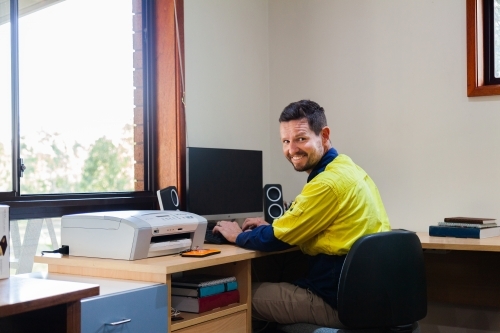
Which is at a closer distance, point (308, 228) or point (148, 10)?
point (308, 228)

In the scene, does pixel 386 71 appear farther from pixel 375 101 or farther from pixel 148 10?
pixel 148 10

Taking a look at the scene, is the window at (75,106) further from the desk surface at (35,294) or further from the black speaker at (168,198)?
the desk surface at (35,294)

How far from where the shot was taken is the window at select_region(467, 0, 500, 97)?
320 cm

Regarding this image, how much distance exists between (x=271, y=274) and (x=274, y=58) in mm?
1388

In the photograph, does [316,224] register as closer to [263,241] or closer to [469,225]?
[263,241]

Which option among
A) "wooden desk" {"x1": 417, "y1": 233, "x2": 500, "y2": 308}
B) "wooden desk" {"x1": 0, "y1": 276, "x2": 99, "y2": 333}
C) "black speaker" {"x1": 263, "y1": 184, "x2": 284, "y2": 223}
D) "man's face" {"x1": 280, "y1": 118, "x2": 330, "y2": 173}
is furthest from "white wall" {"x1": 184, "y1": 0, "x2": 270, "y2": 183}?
"wooden desk" {"x1": 0, "y1": 276, "x2": 99, "y2": 333}

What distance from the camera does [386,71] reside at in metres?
3.49

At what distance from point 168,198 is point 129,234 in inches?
23.2

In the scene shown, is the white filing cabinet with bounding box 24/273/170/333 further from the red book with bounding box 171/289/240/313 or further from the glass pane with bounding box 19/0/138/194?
the glass pane with bounding box 19/0/138/194

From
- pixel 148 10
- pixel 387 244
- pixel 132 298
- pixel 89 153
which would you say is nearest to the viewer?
pixel 132 298

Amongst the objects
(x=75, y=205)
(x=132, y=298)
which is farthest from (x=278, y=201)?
(x=132, y=298)

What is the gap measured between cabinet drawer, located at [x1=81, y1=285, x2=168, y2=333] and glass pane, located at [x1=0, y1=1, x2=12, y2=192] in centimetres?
86

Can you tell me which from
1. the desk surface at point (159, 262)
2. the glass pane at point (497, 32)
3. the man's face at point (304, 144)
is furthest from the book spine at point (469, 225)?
the desk surface at point (159, 262)

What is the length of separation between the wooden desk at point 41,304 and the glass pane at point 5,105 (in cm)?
84
